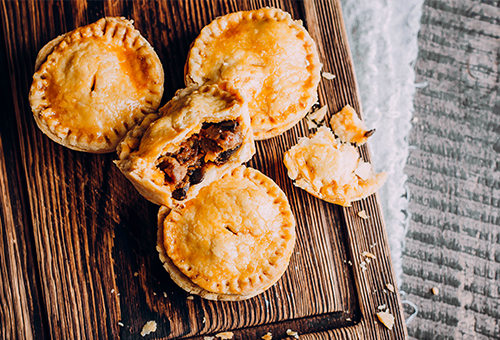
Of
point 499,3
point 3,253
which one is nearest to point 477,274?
point 499,3

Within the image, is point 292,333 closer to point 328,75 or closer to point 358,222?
point 358,222

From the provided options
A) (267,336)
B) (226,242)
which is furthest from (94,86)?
(267,336)

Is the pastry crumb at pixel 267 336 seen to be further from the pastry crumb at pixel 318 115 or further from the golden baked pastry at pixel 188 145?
the pastry crumb at pixel 318 115

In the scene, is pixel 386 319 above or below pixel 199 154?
below

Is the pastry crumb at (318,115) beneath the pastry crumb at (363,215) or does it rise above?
above

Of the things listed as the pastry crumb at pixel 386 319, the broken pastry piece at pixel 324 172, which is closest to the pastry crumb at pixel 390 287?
the pastry crumb at pixel 386 319

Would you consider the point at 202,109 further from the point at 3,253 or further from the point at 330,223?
the point at 3,253

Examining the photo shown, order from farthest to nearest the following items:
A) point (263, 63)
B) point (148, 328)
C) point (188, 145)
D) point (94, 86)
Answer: point (148, 328) < point (263, 63) < point (94, 86) < point (188, 145)
